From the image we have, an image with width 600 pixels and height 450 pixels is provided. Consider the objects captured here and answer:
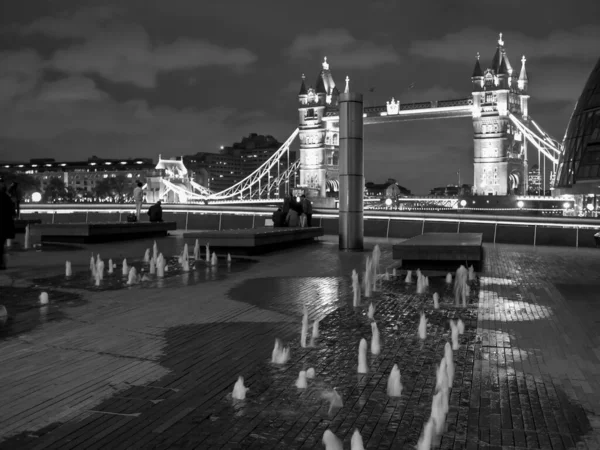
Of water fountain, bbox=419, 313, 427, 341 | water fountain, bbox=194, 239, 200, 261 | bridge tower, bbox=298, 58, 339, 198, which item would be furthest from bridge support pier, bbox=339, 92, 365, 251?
bridge tower, bbox=298, 58, 339, 198

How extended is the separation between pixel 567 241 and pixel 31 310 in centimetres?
1638

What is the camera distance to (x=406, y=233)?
24.2 metres

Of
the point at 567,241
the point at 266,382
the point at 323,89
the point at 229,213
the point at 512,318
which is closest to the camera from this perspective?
the point at 266,382

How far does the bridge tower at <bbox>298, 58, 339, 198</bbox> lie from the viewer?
10412 centimetres

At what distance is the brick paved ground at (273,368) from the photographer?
13.9 ft

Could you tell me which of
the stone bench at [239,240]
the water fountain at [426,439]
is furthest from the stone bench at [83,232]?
the water fountain at [426,439]

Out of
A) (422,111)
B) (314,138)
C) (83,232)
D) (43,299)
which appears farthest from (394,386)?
(314,138)

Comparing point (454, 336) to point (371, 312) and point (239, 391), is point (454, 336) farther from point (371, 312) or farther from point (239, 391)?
point (239, 391)

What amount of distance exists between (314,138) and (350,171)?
3512 inches

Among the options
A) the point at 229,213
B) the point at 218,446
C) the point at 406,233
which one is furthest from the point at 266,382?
the point at 229,213

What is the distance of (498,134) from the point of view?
287ft

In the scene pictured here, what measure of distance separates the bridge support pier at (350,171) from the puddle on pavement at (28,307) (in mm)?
9274

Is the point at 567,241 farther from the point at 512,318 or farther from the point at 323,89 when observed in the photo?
the point at 323,89

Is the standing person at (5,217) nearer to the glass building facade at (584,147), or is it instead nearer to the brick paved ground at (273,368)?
the brick paved ground at (273,368)
